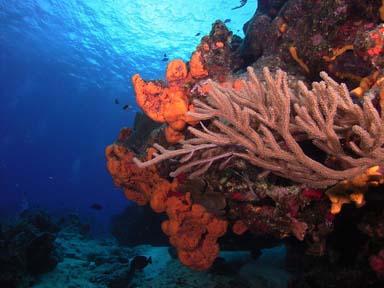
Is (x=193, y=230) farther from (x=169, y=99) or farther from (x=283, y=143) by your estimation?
(x=283, y=143)

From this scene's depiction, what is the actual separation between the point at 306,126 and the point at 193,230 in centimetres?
388

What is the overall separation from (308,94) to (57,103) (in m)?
63.6

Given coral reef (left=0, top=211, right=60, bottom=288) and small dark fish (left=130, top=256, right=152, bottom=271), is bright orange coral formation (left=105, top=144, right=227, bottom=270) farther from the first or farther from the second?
coral reef (left=0, top=211, right=60, bottom=288)

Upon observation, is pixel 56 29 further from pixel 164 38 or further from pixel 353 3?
pixel 353 3

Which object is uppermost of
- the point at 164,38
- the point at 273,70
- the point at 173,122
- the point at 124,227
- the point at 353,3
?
the point at 164,38

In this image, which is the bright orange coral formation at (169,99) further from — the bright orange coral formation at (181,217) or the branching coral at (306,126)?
the branching coral at (306,126)

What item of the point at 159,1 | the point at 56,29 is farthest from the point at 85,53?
the point at 159,1

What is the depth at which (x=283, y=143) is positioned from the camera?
11.2 ft

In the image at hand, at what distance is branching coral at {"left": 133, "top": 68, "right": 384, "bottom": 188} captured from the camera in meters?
2.42

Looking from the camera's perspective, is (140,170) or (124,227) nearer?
(140,170)

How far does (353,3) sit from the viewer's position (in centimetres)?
399

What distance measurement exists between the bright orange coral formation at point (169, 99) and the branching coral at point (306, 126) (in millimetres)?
1362

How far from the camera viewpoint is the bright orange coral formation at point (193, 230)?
5559mm

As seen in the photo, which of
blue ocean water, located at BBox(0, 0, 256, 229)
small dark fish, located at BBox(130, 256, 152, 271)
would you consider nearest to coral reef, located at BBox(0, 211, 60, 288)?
small dark fish, located at BBox(130, 256, 152, 271)
